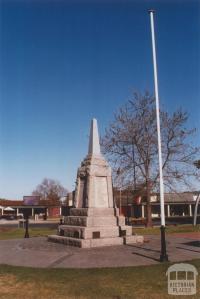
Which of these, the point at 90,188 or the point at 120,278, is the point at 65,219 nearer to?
the point at 90,188

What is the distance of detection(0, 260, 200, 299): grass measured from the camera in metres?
7.39

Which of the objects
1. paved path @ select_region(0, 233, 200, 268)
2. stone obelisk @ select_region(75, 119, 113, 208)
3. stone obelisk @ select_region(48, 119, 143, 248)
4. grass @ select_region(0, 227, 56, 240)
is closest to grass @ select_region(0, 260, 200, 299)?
paved path @ select_region(0, 233, 200, 268)

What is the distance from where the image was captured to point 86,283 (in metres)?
8.31

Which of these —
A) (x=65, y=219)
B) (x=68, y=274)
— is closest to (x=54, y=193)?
(x=65, y=219)

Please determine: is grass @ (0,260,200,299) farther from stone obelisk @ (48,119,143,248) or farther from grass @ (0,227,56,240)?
grass @ (0,227,56,240)

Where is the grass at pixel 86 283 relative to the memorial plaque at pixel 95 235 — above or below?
below

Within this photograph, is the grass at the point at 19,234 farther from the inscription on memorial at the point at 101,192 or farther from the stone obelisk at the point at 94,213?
the inscription on memorial at the point at 101,192

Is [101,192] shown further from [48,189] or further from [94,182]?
[48,189]

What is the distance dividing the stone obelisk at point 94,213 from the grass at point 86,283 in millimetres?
5641

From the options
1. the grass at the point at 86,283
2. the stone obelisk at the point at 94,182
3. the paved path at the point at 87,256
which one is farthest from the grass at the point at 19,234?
the grass at the point at 86,283

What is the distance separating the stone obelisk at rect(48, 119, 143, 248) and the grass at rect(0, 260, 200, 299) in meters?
5.64

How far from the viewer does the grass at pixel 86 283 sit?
739 centimetres
